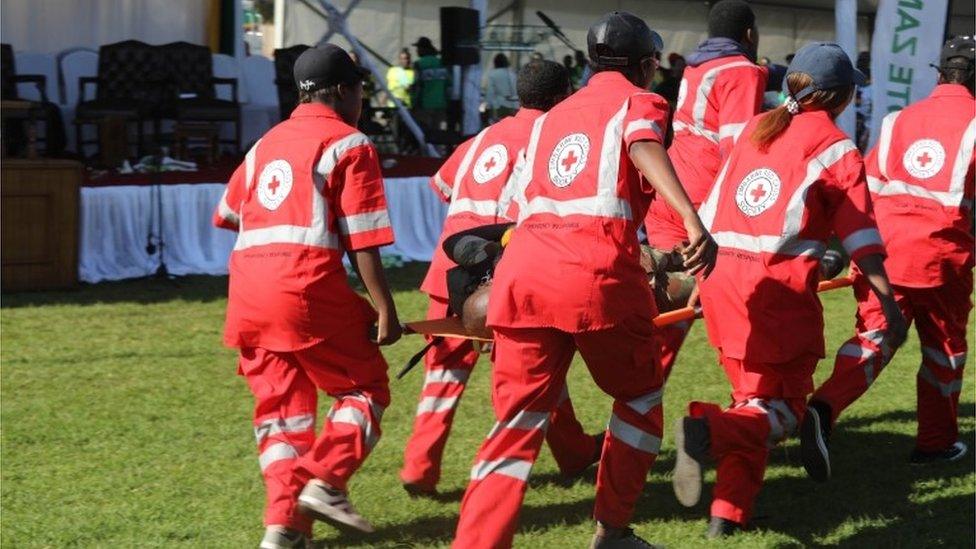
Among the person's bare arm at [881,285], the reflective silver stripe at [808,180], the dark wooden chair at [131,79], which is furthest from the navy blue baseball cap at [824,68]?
the dark wooden chair at [131,79]

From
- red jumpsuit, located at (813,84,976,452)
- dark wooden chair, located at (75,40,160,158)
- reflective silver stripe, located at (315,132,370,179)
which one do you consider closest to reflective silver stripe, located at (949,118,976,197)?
red jumpsuit, located at (813,84,976,452)

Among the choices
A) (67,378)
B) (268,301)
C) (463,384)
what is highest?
(268,301)

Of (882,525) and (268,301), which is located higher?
(268,301)

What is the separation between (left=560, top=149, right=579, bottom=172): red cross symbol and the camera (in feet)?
13.2

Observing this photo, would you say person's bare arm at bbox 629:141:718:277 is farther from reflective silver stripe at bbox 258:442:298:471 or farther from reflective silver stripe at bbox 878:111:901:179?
reflective silver stripe at bbox 878:111:901:179

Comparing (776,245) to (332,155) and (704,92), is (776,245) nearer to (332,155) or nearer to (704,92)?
(332,155)

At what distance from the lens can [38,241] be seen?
387 inches

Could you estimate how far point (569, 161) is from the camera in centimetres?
404

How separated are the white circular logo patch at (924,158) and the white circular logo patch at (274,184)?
2.61m

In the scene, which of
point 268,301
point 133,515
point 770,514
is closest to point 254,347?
point 268,301

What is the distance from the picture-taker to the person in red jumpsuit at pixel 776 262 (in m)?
4.58

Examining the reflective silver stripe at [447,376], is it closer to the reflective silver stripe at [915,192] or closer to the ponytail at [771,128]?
the ponytail at [771,128]

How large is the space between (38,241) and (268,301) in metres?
5.87

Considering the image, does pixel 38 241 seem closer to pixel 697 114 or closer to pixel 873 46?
pixel 697 114
